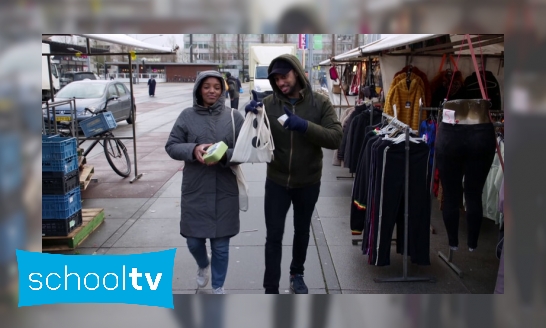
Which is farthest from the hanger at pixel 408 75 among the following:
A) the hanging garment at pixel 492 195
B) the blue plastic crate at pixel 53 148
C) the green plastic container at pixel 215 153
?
the blue plastic crate at pixel 53 148

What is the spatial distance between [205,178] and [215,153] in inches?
12.4

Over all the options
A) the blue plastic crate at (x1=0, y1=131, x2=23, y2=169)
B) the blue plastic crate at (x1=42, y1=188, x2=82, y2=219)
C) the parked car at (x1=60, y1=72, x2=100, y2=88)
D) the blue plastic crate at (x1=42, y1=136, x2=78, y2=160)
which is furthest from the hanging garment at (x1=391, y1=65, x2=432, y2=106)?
the parked car at (x1=60, y1=72, x2=100, y2=88)

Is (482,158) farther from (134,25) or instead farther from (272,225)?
(134,25)

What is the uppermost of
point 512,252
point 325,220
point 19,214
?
point 19,214

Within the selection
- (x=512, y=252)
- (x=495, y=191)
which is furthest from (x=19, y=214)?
(x=495, y=191)

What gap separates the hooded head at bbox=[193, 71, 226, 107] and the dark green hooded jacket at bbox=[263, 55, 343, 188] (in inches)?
14.2

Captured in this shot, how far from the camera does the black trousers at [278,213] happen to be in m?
3.62

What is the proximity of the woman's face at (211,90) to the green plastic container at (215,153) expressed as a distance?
15.0 inches

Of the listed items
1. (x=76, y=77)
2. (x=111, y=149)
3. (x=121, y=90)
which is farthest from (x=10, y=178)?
(x=76, y=77)

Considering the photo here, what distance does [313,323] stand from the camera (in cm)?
285

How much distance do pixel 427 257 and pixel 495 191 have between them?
133 cm

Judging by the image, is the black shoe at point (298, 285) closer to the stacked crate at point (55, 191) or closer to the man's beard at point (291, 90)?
the man's beard at point (291, 90)

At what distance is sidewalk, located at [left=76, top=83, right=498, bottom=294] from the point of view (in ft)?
13.7

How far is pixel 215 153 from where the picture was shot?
3.24 m
